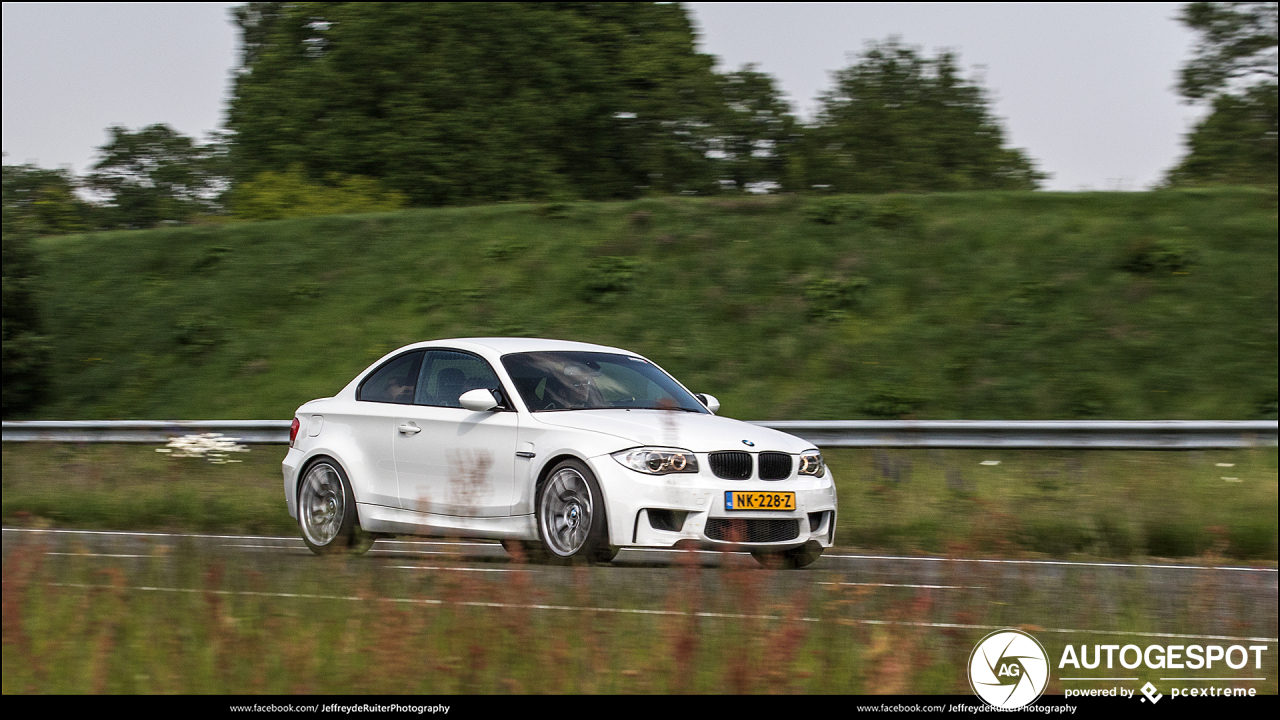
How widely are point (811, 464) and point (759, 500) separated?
24.7 inches

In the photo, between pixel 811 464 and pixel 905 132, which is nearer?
pixel 811 464

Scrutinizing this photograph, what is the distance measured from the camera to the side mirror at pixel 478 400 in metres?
8.37

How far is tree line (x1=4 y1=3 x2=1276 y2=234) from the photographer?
102ft

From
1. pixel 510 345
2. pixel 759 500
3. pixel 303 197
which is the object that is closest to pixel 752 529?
pixel 759 500

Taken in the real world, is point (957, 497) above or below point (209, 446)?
below

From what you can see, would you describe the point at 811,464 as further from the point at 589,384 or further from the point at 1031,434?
the point at 1031,434

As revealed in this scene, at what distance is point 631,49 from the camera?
35281 mm

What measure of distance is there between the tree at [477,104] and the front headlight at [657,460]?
2387 cm

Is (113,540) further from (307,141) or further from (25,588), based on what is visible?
(307,141)

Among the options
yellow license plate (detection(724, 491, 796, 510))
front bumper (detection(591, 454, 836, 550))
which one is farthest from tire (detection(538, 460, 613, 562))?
yellow license plate (detection(724, 491, 796, 510))

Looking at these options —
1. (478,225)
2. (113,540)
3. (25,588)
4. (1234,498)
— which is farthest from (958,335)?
(25,588)

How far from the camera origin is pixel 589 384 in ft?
29.4

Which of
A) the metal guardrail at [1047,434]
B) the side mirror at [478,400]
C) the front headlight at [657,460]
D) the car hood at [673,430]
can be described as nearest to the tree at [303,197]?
the metal guardrail at [1047,434]

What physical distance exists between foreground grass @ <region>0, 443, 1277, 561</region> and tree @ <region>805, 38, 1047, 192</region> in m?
19.9
